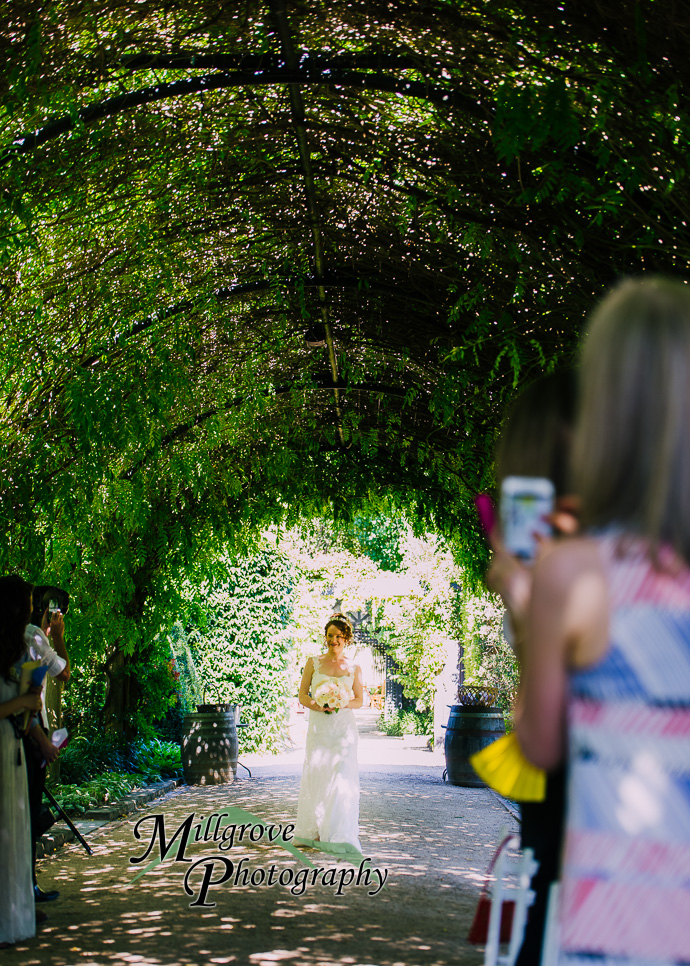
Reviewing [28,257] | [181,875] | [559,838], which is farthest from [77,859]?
[559,838]

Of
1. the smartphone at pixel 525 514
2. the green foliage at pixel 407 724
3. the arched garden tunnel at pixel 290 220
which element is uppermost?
the arched garden tunnel at pixel 290 220

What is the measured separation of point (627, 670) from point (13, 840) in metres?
4.40

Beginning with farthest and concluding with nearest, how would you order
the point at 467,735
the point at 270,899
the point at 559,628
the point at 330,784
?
the point at 467,735, the point at 330,784, the point at 270,899, the point at 559,628

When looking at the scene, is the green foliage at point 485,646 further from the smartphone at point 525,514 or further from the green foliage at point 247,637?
the smartphone at point 525,514

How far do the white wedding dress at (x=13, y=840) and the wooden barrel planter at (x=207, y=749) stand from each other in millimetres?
7048

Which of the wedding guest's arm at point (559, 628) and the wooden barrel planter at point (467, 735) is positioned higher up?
the wedding guest's arm at point (559, 628)

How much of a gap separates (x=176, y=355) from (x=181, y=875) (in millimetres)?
3584

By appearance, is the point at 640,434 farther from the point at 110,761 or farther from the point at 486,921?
the point at 110,761

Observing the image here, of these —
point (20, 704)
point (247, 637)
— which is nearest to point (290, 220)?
point (20, 704)

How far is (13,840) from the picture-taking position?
4805mm

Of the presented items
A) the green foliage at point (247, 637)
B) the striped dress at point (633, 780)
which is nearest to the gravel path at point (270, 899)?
the striped dress at point (633, 780)

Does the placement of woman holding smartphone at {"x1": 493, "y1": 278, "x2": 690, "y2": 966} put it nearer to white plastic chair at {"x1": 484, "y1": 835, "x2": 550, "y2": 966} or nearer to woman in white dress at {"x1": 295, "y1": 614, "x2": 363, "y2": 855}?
white plastic chair at {"x1": 484, "y1": 835, "x2": 550, "y2": 966}

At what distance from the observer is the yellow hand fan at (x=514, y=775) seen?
57.9 inches

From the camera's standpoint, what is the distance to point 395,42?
14.0 feet
